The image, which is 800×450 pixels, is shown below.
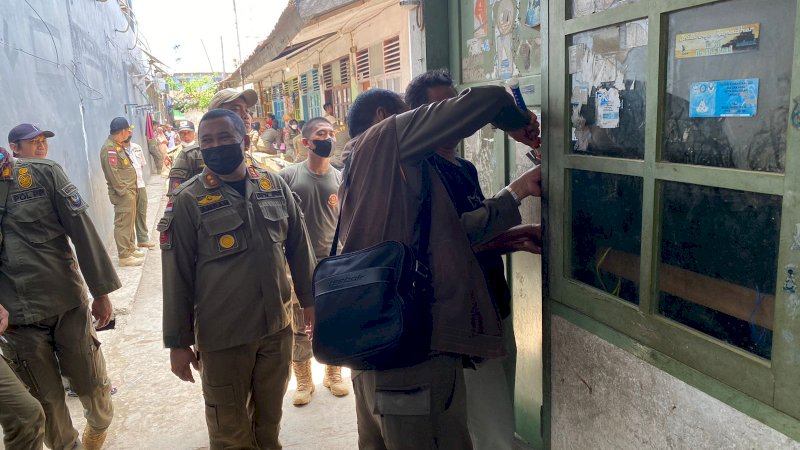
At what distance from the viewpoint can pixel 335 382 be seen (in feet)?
13.0

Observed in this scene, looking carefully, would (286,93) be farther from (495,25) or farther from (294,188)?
(495,25)

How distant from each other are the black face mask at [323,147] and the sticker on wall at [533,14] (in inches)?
68.6

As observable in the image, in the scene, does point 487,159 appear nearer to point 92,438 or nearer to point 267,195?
point 267,195

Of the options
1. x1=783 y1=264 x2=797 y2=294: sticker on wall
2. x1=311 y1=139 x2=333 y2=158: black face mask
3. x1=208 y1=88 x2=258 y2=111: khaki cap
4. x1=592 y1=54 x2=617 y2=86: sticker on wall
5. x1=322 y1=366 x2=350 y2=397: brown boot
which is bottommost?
x1=322 y1=366 x2=350 y2=397: brown boot

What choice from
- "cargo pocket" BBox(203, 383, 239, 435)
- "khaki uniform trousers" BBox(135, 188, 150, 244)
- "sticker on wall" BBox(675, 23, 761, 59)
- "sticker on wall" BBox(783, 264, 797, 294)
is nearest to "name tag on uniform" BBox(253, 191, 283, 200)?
"cargo pocket" BBox(203, 383, 239, 435)

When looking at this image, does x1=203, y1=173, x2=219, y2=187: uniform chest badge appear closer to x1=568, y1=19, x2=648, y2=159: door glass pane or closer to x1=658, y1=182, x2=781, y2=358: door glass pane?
x1=568, y1=19, x2=648, y2=159: door glass pane

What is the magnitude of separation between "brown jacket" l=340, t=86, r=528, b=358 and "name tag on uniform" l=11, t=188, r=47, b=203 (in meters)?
1.94

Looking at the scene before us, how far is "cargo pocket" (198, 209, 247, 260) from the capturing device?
103 inches

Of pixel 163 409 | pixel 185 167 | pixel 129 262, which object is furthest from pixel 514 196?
pixel 129 262

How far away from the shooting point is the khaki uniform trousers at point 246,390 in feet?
8.76

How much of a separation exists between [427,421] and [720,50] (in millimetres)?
1351

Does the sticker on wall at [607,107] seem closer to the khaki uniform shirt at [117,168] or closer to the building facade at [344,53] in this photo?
the building facade at [344,53]

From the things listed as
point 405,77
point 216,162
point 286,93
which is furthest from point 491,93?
point 286,93

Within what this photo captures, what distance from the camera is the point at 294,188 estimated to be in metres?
3.86
